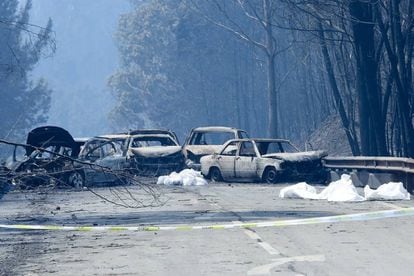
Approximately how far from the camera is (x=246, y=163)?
3444 cm

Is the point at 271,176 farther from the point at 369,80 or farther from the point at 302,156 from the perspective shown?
the point at 369,80

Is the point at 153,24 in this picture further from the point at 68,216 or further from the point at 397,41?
the point at 68,216

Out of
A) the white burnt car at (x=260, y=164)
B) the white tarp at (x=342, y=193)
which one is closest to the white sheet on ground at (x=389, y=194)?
the white tarp at (x=342, y=193)

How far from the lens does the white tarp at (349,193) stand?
23.1m

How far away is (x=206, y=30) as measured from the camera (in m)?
82.5

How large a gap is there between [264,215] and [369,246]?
6.06m

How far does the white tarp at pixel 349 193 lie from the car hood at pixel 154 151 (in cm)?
1198

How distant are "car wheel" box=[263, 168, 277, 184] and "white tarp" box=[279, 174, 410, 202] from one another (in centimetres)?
733

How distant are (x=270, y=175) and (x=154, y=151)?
533cm

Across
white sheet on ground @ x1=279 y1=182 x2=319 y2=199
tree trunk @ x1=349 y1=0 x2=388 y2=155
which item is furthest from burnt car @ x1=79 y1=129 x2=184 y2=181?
white sheet on ground @ x1=279 y1=182 x2=319 y2=199

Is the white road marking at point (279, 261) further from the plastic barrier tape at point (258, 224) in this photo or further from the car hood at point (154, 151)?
the car hood at point (154, 151)

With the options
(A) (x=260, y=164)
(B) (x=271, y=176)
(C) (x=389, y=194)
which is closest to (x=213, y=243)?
(C) (x=389, y=194)

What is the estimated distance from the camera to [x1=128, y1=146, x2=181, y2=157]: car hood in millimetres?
36794

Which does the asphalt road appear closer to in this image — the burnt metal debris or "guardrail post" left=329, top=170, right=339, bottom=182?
the burnt metal debris
